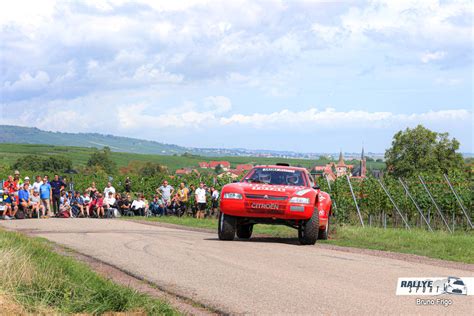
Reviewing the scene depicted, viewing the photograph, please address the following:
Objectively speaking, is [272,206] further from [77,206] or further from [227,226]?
[77,206]

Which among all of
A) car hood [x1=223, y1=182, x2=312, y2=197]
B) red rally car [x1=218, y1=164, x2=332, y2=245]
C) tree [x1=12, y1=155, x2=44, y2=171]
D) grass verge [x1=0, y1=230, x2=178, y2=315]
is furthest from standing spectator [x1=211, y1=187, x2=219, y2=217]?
tree [x1=12, y1=155, x2=44, y2=171]

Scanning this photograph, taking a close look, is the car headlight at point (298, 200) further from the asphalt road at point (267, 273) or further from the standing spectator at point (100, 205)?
the standing spectator at point (100, 205)

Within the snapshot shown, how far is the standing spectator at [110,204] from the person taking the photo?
30.9 m

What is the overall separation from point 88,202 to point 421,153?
56387 mm

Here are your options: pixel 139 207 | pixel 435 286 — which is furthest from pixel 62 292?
pixel 139 207

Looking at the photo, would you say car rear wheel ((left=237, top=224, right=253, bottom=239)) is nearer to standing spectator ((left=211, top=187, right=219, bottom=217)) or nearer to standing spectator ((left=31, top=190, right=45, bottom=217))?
A: standing spectator ((left=211, top=187, right=219, bottom=217))

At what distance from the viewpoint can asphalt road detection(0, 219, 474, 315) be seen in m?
8.38

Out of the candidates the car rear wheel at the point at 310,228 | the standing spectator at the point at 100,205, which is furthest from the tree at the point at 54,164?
the car rear wheel at the point at 310,228

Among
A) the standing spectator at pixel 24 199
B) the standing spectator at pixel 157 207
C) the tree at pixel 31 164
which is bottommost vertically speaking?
the tree at pixel 31 164

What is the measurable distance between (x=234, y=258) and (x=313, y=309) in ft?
16.1

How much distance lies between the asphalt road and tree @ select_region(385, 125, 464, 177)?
65.3 meters

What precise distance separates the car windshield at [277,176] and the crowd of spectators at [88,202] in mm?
12926

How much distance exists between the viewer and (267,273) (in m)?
11.0

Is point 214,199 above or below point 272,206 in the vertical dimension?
below
